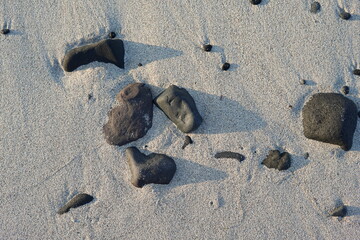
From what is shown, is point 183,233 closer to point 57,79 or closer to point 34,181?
point 34,181

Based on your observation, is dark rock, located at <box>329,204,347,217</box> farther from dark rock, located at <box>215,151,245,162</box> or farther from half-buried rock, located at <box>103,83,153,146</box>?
half-buried rock, located at <box>103,83,153,146</box>

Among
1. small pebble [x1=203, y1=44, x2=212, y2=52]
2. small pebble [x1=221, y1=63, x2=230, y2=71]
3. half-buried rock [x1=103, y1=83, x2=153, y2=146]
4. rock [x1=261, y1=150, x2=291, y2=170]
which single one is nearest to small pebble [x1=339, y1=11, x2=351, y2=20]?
small pebble [x1=221, y1=63, x2=230, y2=71]

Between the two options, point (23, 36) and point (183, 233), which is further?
point (23, 36)

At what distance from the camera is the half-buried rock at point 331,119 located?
11.2 feet

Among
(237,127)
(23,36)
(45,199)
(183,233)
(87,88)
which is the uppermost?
(23,36)

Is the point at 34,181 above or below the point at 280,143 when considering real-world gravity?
below

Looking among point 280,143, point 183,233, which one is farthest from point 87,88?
point 280,143

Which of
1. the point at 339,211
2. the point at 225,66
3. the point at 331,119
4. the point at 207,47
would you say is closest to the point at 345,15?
the point at 331,119

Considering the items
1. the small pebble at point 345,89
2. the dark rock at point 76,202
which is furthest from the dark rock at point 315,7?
the dark rock at point 76,202

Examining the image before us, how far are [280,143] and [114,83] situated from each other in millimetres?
1724

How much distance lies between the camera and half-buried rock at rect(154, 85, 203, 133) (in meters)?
3.45

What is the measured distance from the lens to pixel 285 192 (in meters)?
3.51

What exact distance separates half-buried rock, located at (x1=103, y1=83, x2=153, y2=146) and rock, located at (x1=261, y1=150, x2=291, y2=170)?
119 centimetres

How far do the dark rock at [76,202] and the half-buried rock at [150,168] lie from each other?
46 centimetres
